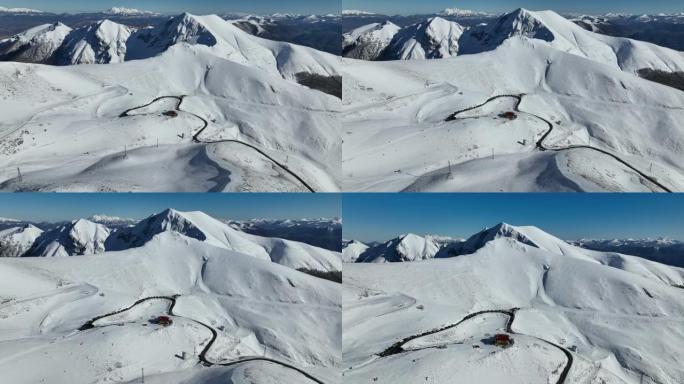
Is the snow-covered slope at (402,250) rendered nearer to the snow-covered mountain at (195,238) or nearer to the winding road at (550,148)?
the snow-covered mountain at (195,238)

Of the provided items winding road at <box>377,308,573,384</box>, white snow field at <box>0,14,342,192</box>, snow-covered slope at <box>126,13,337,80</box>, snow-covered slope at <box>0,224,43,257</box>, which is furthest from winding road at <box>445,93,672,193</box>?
snow-covered slope at <box>0,224,43,257</box>

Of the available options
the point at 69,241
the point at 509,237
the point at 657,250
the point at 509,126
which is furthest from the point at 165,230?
the point at 657,250

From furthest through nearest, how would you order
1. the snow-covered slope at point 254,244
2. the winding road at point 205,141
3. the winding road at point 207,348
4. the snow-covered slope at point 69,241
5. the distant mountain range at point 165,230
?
the snow-covered slope at point 69,241 → the distant mountain range at point 165,230 → the snow-covered slope at point 254,244 → the winding road at point 205,141 → the winding road at point 207,348

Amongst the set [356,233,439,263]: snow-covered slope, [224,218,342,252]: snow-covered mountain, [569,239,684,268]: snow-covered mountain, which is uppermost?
[224,218,342,252]: snow-covered mountain

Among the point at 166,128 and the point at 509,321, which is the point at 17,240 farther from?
the point at 509,321

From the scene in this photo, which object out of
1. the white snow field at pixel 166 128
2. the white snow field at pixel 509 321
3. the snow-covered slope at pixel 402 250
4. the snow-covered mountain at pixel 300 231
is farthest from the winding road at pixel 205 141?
the snow-covered slope at pixel 402 250

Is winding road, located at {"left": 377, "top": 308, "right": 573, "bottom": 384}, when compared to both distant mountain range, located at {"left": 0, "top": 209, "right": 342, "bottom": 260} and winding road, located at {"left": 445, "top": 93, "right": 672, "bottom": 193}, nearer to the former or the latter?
winding road, located at {"left": 445, "top": 93, "right": 672, "bottom": 193}
